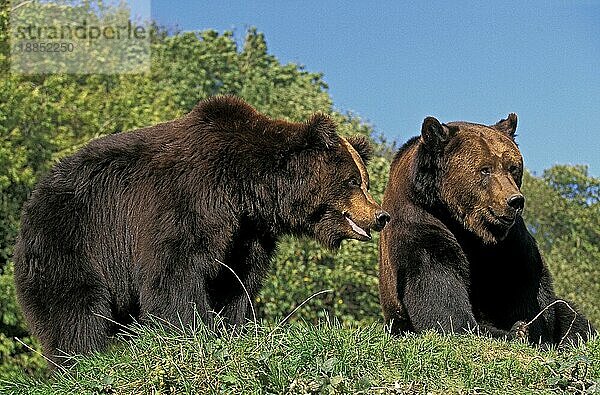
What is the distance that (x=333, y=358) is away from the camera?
4020 millimetres

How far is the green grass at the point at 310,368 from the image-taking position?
156 inches

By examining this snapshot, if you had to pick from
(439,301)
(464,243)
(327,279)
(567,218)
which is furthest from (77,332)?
(567,218)

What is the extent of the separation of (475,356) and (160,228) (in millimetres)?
1903

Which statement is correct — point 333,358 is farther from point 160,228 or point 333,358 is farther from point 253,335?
point 160,228

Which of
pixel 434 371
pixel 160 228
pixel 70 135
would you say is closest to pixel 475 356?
pixel 434 371

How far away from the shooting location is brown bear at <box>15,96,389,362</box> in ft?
17.7

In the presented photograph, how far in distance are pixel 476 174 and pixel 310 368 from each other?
2.21 metres

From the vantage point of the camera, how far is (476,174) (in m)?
5.79

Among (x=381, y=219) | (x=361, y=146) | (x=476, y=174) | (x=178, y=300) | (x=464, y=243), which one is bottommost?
(x=178, y=300)

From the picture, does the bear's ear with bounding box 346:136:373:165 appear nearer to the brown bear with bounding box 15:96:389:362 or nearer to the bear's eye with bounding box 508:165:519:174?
the brown bear with bounding box 15:96:389:362

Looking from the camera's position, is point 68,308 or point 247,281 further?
point 247,281

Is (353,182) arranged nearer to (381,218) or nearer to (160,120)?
(381,218)

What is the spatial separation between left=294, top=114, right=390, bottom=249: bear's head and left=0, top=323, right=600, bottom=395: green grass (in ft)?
4.72

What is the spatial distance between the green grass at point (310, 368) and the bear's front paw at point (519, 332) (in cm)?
89
